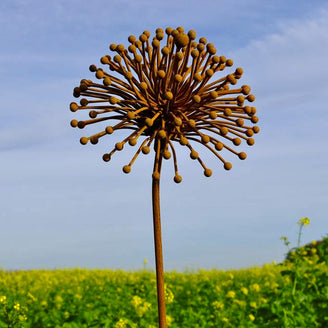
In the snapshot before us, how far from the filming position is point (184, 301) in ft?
29.5

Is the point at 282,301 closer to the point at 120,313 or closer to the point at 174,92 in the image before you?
the point at 120,313

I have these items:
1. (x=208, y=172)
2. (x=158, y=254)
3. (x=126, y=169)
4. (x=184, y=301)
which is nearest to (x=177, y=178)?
(x=208, y=172)

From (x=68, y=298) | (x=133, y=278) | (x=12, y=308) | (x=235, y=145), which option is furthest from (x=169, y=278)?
(x=235, y=145)

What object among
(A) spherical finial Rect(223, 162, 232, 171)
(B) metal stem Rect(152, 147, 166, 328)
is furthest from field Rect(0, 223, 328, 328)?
(A) spherical finial Rect(223, 162, 232, 171)

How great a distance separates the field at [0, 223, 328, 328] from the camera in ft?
19.1

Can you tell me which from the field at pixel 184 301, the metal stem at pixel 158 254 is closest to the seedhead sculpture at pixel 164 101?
the metal stem at pixel 158 254

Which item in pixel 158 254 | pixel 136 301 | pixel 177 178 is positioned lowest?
pixel 136 301

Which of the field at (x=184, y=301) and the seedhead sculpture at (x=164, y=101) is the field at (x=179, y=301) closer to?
the field at (x=184, y=301)

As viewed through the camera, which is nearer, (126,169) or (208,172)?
(126,169)

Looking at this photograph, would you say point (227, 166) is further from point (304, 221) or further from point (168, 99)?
point (304, 221)

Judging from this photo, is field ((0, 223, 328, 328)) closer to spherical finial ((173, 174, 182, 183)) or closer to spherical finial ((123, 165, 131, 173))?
spherical finial ((173, 174, 182, 183))

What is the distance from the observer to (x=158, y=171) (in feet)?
10.5

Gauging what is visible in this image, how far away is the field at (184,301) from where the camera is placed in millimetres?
5824

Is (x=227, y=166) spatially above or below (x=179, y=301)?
above
